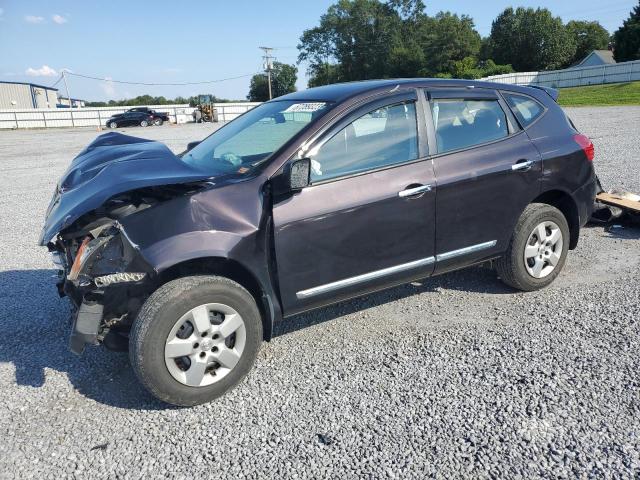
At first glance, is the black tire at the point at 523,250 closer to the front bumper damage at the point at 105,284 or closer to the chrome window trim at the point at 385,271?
the chrome window trim at the point at 385,271

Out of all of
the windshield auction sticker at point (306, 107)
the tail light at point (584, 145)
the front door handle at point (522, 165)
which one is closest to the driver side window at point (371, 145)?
the windshield auction sticker at point (306, 107)

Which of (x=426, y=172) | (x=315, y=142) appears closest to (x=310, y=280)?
(x=315, y=142)

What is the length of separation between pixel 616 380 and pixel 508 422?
0.86 metres

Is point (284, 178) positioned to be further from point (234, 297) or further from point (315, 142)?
point (234, 297)

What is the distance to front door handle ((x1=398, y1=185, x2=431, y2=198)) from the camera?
349 cm

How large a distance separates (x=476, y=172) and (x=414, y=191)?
637 mm

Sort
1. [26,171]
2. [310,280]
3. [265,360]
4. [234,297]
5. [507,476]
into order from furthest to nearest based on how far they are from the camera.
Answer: [26,171] → [265,360] → [310,280] → [234,297] → [507,476]

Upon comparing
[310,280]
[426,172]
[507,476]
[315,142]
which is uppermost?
[315,142]

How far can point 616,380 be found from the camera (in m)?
3.04

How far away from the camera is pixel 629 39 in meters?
54.8

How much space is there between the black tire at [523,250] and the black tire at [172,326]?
2311mm

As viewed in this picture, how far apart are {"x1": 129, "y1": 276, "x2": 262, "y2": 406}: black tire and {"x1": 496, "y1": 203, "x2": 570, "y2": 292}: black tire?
231 centimetres

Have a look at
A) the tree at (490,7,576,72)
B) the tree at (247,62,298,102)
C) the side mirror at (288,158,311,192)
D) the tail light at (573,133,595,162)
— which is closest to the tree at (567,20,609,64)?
the tree at (490,7,576,72)

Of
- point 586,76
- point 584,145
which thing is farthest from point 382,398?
point 586,76
